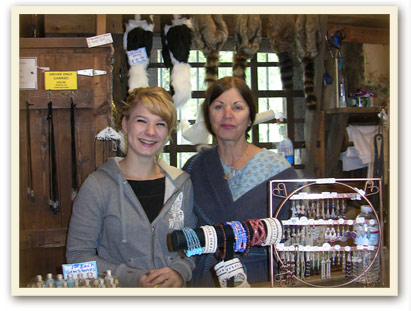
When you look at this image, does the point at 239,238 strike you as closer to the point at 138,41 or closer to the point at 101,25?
the point at 101,25

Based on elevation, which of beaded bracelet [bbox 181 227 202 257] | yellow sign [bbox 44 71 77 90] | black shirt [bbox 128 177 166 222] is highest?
yellow sign [bbox 44 71 77 90]

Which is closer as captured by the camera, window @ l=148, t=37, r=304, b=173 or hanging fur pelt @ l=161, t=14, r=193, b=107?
hanging fur pelt @ l=161, t=14, r=193, b=107

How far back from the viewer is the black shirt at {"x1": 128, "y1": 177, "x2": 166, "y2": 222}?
1.43 m

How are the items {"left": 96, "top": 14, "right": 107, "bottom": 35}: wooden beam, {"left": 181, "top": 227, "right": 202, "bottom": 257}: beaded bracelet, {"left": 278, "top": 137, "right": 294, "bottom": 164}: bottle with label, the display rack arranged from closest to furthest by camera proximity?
{"left": 181, "top": 227, "right": 202, "bottom": 257}: beaded bracelet < the display rack < {"left": 96, "top": 14, "right": 107, "bottom": 35}: wooden beam < {"left": 278, "top": 137, "right": 294, "bottom": 164}: bottle with label

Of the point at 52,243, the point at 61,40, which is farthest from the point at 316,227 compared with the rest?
the point at 61,40

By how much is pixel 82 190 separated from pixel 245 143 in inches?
25.2

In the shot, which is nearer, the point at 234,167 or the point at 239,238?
the point at 239,238

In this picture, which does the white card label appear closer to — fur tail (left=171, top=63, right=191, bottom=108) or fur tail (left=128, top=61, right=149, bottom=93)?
fur tail (left=128, top=61, right=149, bottom=93)

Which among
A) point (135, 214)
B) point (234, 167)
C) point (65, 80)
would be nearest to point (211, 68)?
point (65, 80)

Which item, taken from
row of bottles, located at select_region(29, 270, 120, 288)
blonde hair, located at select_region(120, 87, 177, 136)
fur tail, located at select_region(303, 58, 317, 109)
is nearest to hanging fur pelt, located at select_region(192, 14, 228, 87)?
fur tail, located at select_region(303, 58, 317, 109)

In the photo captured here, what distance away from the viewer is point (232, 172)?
158 centimetres

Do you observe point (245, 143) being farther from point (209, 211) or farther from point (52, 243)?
point (52, 243)

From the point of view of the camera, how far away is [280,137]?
9.30 ft

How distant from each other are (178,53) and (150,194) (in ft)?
4.02
